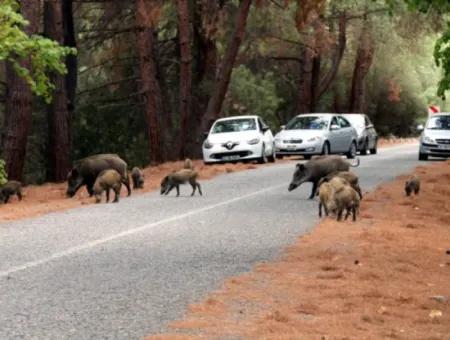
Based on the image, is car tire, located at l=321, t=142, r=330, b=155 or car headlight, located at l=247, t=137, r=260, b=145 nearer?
car headlight, located at l=247, t=137, r=260, b=145

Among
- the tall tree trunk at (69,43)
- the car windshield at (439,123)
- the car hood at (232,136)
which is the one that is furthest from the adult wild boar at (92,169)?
the car windshield at (439,123)

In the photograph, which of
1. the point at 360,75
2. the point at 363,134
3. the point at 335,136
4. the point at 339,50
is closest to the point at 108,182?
the point at 335,136

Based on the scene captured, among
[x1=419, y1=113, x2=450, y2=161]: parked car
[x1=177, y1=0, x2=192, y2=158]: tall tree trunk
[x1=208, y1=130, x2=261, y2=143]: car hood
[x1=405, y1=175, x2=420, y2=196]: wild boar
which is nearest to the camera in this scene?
[x1=405, y1=175, x2=420, y2=196]: wild boar

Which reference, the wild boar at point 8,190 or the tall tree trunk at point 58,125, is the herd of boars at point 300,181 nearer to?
the wild boar at point 8,190

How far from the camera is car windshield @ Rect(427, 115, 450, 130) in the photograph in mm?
38312

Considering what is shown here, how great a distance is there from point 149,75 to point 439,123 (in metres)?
10.7

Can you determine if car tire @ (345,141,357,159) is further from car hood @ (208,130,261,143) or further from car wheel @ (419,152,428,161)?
car hood @ (208,130,261,143)

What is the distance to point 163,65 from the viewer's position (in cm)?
4466

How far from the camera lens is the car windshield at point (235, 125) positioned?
35500mm

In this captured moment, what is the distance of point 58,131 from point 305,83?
2033cm

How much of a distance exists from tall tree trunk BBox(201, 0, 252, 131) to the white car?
4032 mm

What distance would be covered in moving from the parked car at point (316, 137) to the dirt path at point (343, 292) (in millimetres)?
20414

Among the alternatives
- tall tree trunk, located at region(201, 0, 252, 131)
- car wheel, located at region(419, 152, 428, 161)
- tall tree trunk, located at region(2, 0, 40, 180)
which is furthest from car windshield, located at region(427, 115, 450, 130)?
tall tree trunk, located at region(2, 0, 40, 180)

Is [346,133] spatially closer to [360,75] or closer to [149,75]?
[149,75]
